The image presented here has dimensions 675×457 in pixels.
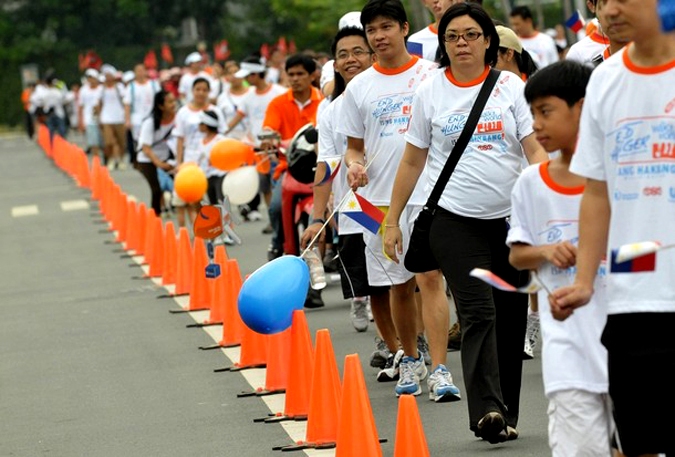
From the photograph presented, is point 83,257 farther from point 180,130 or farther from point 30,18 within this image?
point 30,18

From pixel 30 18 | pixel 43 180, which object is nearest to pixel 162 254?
pixel 43 180

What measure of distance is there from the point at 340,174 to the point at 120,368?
6.83 feet

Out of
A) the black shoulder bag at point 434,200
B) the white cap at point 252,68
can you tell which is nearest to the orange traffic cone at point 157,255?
the white cap at point 252,68

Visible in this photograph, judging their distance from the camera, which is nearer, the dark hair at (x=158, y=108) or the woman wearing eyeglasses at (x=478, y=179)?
the woman wearing eyeglasses at (x=478, y=179)

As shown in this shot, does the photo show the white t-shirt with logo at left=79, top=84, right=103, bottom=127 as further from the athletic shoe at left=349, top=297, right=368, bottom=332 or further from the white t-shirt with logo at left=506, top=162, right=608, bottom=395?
the white t-shirt with logo at left=506, top=162, right=608, bottom=395

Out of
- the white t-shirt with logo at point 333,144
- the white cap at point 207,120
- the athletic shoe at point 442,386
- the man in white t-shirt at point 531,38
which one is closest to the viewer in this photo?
the athletic shoe at point 442,386

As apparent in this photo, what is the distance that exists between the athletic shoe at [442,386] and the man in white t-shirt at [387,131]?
0.33 m

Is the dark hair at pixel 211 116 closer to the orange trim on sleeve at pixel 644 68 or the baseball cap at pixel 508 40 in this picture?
the baseball cap at pixel 508 40

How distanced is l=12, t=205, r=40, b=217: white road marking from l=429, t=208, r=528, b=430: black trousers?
2117 centimetres

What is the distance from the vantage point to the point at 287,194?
14.6 m

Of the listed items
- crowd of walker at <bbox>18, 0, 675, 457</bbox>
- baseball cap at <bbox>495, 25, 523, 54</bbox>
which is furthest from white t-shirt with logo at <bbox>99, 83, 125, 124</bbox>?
baseball cap at <bbox>495, 25, 523, 54</bbox>

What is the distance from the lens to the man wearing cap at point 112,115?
37997 mm

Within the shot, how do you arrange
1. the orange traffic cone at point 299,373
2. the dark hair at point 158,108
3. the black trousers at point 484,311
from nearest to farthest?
the black trousers at point 484,311, the orange traffic cone at point 299,373, the dark hair at point 158,108

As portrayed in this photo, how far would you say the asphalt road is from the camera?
884 centimetres
